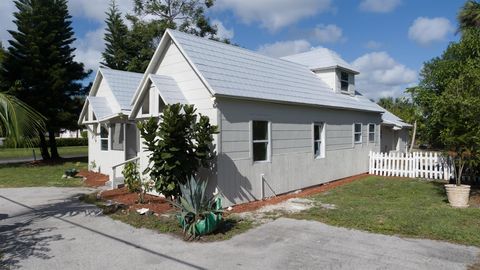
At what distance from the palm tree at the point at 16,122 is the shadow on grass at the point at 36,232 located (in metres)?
1.90

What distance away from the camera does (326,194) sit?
1259cm

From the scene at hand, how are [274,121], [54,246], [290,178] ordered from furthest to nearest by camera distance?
[290,178] < [274,121] < [54,246]

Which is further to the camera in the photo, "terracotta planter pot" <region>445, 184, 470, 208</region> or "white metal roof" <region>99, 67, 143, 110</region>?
"white metal roof" <region>99, 67, 143, 110</region>

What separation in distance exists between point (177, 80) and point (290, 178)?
4966mm

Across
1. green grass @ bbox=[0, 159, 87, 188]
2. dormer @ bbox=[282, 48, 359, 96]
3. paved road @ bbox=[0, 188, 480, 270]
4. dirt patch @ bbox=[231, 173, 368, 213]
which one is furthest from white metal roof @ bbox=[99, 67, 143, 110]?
paved road @ bbox=[0, 188, 480, 270]

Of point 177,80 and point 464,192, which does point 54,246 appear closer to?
point 177,80

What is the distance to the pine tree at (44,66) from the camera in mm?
24031

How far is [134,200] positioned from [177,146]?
2982mm

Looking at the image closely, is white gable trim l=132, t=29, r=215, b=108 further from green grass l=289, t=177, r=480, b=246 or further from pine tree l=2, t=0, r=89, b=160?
pine tree l=2, t=0, r=89, b=160

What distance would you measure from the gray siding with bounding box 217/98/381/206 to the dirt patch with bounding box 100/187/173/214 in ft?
5.68

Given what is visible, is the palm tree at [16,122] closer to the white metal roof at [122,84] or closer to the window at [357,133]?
the white metal roof at [122,84]

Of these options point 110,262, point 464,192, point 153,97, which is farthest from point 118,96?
point 464,192

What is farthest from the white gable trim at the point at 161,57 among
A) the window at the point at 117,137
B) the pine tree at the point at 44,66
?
the pine tree at the point at 44,66

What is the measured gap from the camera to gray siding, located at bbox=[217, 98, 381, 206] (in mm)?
10344
